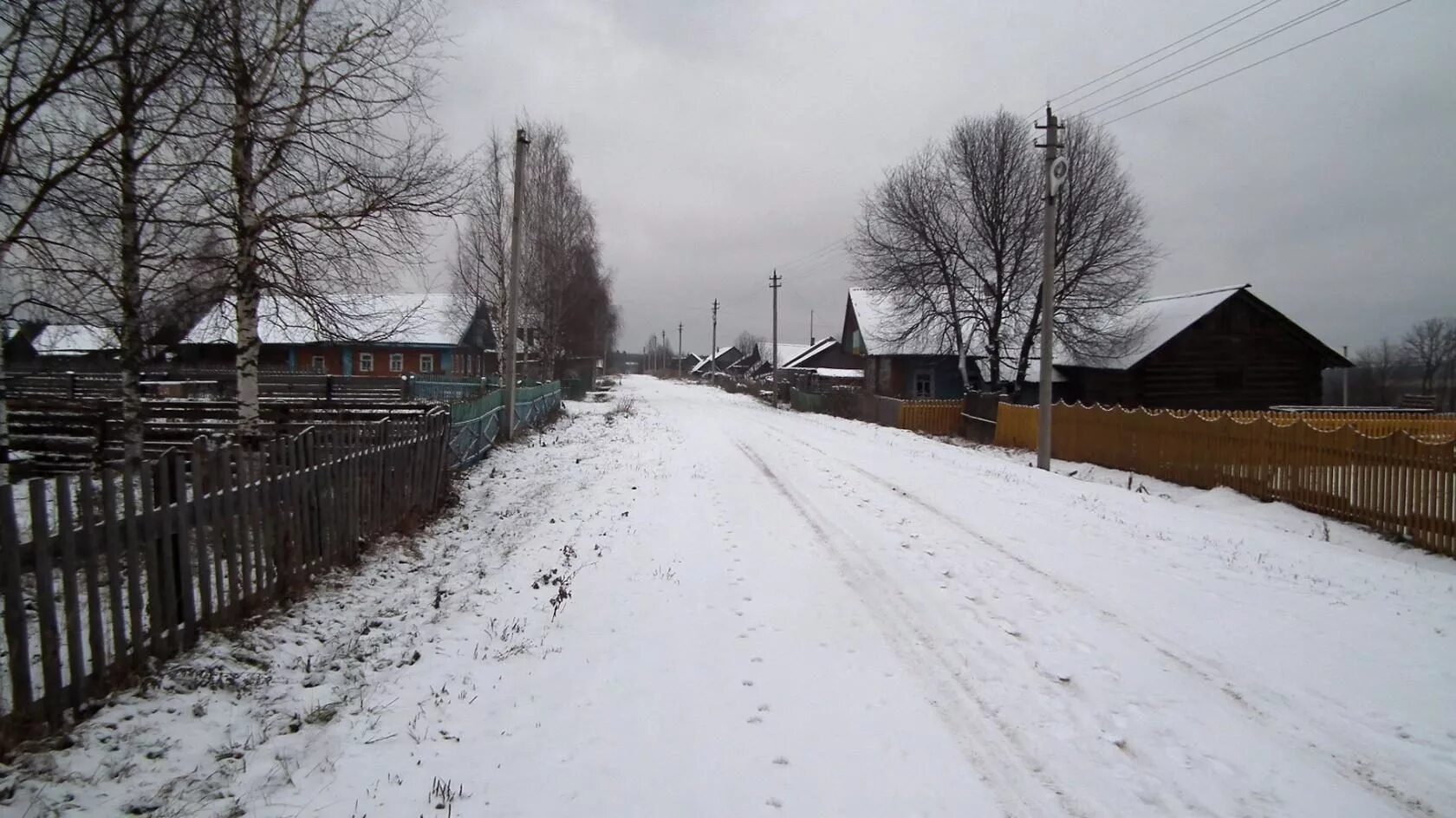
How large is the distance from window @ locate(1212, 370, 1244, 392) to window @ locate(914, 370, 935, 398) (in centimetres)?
1380

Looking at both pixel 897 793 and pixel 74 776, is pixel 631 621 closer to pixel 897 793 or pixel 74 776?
pixel 897 793

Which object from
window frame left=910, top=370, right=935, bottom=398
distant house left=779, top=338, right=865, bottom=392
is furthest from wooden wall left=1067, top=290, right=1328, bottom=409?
distant house left=779, top=338, right=865, bottom=392

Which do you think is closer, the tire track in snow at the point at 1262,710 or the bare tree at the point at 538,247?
the tire track in snow at the point at 1262,710

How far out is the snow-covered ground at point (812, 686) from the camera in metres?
3.53

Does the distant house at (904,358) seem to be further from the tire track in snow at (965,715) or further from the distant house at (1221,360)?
the tire track in snow at (965,715)

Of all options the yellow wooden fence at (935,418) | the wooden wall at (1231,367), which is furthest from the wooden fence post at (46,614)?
the wooden wall at (1231,367)

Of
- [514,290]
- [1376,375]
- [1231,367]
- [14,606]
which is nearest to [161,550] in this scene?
[14,606]

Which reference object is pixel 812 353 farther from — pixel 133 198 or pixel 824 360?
pixel 133 198

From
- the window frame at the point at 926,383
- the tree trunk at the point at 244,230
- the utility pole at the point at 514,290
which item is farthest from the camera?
the window frame at the point at 926,383

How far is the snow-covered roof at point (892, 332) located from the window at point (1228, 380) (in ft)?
32.5

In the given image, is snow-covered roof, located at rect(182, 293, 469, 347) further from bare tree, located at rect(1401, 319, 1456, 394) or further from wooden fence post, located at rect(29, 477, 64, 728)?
bare tree, located at rect(1401, 319, 1456, 394)

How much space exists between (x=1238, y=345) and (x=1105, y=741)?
32417 mm

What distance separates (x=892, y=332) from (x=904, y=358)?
2996mm

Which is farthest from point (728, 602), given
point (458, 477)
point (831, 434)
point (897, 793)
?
point (831, 434)
